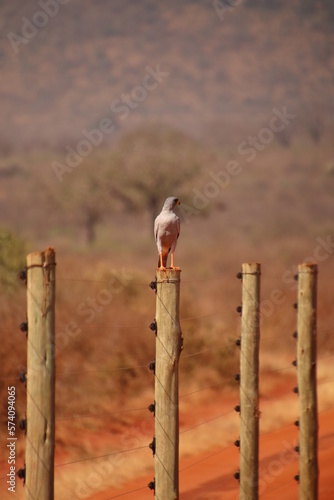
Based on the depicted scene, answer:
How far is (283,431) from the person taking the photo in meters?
10.5

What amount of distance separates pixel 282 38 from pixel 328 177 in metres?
32.0

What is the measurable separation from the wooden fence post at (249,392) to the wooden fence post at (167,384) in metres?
1.21

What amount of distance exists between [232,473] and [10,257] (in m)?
7.91

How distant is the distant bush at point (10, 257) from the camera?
14.2m

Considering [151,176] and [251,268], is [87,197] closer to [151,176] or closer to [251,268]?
[151,176]

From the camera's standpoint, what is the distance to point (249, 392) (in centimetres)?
642

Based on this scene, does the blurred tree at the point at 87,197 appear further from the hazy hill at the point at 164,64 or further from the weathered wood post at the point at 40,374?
the weathered wood post at the point at 40,374

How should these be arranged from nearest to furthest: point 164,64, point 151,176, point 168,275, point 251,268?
1. point 168,275
2. point 251,268
3. point 151,176
4. point 164,64

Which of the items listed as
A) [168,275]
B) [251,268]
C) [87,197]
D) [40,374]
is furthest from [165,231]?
[87,197]

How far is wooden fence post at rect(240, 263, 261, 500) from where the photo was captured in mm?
6395

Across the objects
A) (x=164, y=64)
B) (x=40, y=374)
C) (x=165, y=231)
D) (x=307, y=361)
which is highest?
(x=164, y=64)

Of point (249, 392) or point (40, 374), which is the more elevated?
point (40, 374)

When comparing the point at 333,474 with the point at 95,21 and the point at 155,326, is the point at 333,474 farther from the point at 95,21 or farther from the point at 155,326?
the point at 95,21

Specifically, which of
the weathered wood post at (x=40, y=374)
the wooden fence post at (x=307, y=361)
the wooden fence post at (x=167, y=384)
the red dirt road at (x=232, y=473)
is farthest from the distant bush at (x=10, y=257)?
the weathered wood post at (x=40, y=374)
